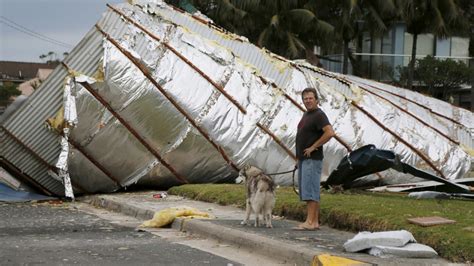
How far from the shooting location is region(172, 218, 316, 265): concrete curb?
289 inches

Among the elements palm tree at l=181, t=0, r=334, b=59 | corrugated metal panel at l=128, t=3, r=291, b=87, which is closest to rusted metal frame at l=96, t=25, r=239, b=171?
corrugated metal panel at l=128, t=3, r=291, b=87

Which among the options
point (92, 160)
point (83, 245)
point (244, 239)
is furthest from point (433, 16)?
point (83, 245)

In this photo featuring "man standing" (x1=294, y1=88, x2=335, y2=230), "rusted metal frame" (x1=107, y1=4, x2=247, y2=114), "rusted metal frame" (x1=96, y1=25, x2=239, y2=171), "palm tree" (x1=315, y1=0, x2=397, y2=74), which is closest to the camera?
"man standing" (x1=294, y1=88, x2=335, y2=230)

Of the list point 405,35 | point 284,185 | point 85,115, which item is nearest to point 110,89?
point 85,115

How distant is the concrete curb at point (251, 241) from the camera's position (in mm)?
7332

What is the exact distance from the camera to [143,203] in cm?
1259

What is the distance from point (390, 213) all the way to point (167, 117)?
629cm

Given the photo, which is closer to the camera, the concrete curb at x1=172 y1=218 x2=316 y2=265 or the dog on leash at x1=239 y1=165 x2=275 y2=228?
the concrete curb at x1=172 y1=218 x2=316 y2=265

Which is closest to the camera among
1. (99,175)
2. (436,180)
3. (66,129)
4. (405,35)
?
(436,180)

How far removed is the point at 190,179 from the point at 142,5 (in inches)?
161

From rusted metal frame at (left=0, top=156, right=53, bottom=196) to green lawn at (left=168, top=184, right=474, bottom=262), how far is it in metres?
3.80

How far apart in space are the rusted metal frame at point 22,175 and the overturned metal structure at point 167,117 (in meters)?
0.03

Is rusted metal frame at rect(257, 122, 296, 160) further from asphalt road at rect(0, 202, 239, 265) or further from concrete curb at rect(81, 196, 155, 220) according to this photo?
asphalt road at rect(0, 202, 239, 265)

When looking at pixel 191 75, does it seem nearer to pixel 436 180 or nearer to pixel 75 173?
pixel 75 173
